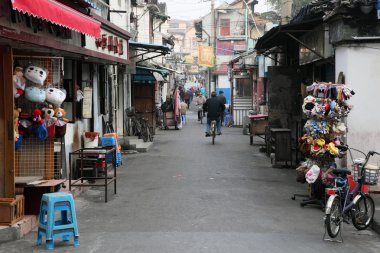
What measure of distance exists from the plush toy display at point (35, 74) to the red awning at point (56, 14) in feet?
3.22

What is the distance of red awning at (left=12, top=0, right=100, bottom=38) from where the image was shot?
7.11 m

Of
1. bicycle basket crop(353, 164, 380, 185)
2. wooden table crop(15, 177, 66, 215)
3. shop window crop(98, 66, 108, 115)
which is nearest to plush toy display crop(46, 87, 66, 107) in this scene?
wooden table crop(15, 177, 66, 215)

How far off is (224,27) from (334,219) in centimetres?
5459

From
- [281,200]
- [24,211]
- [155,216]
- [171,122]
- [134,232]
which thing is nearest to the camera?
[134,232]

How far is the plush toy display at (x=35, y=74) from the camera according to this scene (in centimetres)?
934

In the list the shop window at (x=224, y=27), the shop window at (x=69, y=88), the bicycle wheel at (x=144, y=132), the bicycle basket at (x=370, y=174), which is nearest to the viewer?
the bicycle basket at (x=370, y=174)

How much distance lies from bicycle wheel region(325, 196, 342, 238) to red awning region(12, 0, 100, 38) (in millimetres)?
4889

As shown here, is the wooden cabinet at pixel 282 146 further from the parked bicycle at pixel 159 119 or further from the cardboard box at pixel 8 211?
the parked bicycle at pixel 159 119

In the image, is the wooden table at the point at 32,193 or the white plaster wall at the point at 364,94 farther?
the white plaster wall at the point at 364,94

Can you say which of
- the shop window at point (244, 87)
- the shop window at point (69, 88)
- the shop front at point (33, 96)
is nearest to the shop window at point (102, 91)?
the shop window at point (69, 88)

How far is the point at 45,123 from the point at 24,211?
166 cm

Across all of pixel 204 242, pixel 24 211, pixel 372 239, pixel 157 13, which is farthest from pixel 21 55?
pixel 157 13

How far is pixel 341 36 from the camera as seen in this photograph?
38.2 feet

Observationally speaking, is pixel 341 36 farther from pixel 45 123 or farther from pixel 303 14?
pixel 45 123
